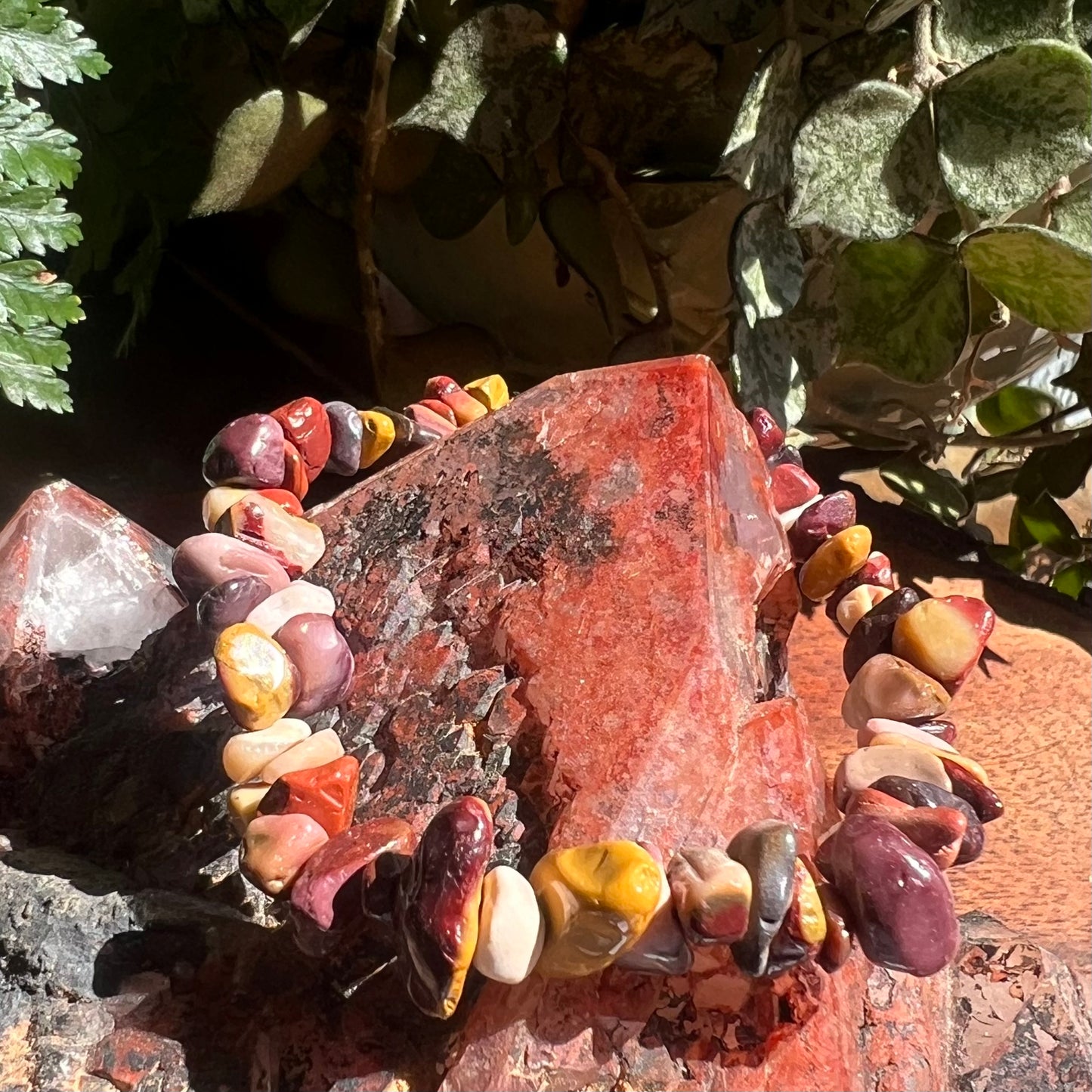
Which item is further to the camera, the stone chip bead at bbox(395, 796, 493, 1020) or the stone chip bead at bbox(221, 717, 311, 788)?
the stone chip bead at bbox(221, 717, 311, 788)

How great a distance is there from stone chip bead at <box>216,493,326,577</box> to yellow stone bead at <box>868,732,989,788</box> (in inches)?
14.9

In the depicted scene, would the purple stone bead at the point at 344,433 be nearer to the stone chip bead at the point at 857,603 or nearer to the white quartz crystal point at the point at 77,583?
the white quartz crystal point at the point at 77,583

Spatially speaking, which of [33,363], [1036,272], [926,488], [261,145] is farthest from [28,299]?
[926,488]

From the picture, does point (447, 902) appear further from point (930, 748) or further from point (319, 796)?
point (930, 748)

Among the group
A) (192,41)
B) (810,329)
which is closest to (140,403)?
(192,41)

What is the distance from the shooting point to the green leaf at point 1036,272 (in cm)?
80

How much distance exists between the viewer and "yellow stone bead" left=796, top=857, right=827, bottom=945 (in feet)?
1.69

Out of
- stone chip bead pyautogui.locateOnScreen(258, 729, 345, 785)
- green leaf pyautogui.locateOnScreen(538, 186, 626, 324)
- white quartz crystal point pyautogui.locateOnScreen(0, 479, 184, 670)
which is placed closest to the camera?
stone chip bead pyautogui.locateOnScreen(258, 729, 345, 785)

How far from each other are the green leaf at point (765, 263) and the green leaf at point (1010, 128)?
14 cm

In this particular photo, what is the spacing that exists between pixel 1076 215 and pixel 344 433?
0.59 m

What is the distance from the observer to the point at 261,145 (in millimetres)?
969

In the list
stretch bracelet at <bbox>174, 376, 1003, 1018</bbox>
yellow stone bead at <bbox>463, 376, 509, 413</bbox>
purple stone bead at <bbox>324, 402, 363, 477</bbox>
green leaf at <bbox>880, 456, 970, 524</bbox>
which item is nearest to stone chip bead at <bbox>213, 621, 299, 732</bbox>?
stretch bracelet at <bbox>174, 376, 1003, 1018</bbox>

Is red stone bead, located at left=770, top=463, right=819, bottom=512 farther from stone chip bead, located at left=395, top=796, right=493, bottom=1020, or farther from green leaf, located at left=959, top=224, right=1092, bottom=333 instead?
stone chip bead, located at left=395, top=796, right=493, bottom=1020

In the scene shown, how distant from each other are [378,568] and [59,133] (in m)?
0.39
